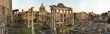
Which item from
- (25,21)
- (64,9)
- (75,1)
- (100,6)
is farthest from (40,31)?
(100,6)

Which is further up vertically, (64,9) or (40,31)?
(64,9)

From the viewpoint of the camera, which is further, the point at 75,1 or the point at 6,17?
the point at 75,1

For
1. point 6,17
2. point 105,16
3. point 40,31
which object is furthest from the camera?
point 105,16

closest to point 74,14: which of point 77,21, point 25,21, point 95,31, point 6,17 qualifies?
point 77,21

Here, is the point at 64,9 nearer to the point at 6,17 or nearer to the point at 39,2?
the point at 39,2

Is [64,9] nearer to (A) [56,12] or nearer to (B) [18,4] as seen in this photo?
(A) [56,12]

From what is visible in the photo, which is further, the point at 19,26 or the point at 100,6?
the point at 100,6

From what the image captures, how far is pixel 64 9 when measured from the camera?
3244mm

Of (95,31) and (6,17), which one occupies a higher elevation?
(6,17)

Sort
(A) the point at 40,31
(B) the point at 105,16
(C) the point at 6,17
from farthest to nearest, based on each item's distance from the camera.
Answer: (B) the point at 105,16
(A) the point at 40,31
(C) the point at 6,17

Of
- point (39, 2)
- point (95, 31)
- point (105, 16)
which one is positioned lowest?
point (95, 31)

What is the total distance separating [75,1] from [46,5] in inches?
17.8

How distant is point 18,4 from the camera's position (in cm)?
314

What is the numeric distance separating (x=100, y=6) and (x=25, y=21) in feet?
3.83
